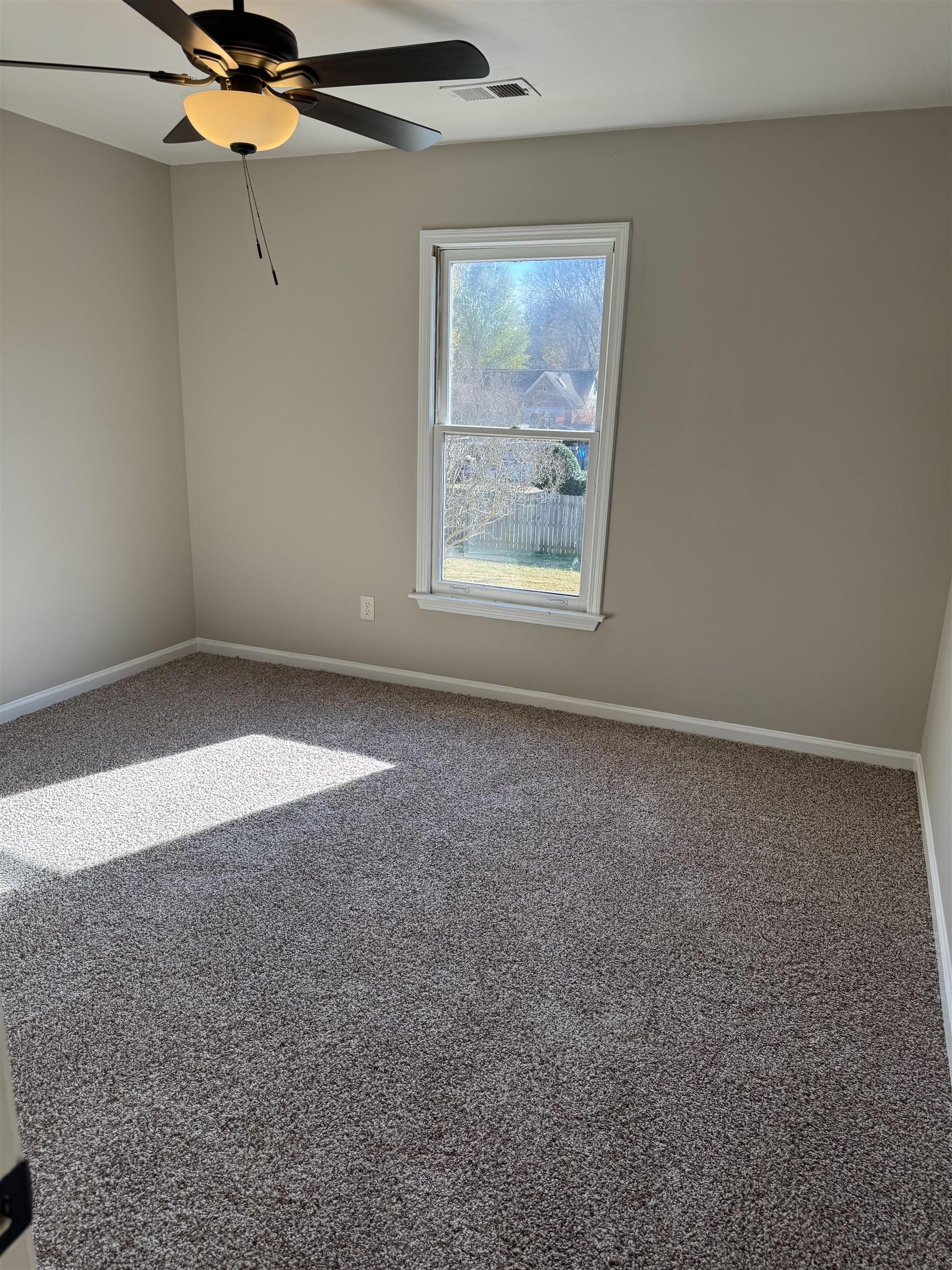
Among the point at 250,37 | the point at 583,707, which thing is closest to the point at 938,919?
the point at 583,707

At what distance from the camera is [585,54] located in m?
2.51

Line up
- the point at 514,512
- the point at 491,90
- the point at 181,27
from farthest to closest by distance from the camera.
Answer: the point at 514,512 → the point at 491,90 → the point at 181,27

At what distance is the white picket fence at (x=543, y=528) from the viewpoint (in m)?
3.71

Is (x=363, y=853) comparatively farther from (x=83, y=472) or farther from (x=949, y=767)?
(x=83, y=472)

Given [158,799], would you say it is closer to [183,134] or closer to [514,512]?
[514,512]

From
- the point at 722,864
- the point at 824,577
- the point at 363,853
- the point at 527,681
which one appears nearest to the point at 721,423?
the point at 824,577

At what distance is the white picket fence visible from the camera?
3711 mm

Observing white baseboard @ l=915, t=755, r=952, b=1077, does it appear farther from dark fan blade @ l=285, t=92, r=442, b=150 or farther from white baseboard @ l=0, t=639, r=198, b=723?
white baseboard @ l=0, t=639, r=198, b=723

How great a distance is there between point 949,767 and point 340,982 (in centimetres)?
184

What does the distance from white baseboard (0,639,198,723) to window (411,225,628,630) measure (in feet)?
4.82

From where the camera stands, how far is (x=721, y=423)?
11.0 feet

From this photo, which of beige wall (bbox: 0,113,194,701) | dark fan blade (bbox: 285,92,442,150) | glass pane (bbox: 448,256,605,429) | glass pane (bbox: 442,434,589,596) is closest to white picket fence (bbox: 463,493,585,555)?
glass pane (bbox: 442,434,589,596)

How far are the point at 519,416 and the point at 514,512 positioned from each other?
16.9 inches

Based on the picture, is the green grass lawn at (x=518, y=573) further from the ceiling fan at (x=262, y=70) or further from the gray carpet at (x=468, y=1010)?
the ceiling fan at (x=262, y=70)
